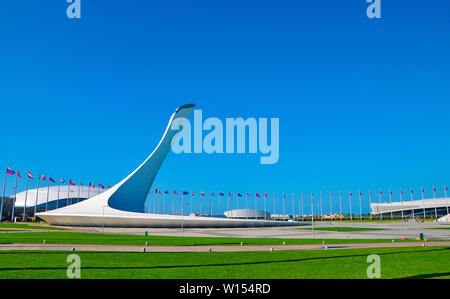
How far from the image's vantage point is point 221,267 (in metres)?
11.7

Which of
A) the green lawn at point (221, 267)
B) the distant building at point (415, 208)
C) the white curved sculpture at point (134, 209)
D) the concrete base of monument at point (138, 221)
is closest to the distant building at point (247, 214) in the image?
the distant building at point (415, 208)

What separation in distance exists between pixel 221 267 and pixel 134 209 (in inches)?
1813

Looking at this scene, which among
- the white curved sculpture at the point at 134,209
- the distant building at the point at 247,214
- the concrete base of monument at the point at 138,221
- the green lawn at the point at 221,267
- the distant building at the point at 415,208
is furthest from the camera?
the distant building at the point at 247,214

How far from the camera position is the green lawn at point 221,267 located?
9867mm

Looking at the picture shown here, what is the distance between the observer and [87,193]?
10388 cm

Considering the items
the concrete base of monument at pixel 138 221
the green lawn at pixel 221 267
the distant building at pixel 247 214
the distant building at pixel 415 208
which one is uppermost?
the distant building at pixel 415 208

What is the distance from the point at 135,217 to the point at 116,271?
3457 centimetres

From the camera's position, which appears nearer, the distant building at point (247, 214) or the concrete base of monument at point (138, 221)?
the concrete base of monument at point (138, 221)

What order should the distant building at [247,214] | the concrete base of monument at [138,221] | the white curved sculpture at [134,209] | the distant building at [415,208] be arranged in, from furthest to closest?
the distant building at [247,214]
the distant building at [415,208]
the white curved sculpture at [134,209]
the concrete base of monument at [138,221]

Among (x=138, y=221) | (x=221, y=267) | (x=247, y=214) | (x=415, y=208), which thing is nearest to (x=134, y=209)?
(x=138, y=221)

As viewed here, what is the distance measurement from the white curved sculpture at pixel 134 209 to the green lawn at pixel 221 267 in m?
26.2

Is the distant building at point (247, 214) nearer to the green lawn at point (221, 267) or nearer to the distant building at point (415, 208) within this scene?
the distant building at point (415, 208)

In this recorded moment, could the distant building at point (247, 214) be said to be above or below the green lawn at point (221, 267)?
above

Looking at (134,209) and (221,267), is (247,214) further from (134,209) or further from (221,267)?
(221,267)
